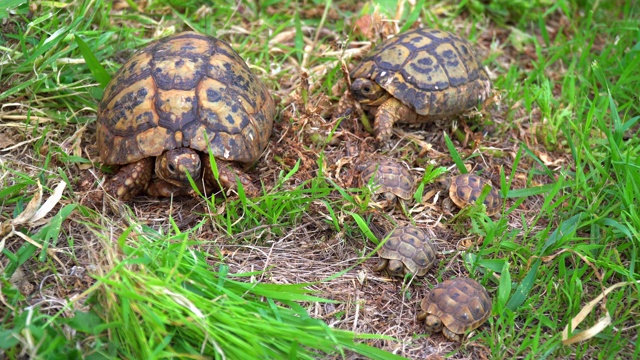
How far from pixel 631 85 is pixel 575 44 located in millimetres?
753

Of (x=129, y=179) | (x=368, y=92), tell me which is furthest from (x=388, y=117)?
(x=129, y=179)

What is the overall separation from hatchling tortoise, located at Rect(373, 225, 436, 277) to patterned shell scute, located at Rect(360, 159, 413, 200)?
1.26 ft

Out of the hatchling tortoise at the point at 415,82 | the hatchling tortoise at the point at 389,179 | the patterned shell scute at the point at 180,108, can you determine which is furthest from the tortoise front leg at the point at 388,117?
the patterned shell scute at the point at 180,108

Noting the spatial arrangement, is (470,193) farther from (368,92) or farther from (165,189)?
(165,189)

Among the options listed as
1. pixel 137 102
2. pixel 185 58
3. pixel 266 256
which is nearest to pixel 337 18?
pixel 185 58

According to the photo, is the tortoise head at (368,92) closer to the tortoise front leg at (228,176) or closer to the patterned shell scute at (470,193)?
the patterned shell scute at (470,193)

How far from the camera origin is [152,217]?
3.69 m

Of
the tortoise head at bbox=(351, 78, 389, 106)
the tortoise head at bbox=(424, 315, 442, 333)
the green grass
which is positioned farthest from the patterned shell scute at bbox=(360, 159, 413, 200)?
the tortoise head at bbox=(424, 315, 442, 333)

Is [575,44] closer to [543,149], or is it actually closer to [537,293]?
[543,149]

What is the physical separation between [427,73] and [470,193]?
3.41 ft

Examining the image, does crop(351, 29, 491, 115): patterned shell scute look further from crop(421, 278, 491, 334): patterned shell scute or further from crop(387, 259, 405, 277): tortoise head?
crop(421, 278, 491, 334): patterned shell scute

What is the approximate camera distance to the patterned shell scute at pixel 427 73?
4363mm

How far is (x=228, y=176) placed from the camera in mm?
3695

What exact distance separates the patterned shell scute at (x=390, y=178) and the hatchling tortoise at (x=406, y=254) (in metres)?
0.39
